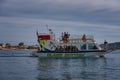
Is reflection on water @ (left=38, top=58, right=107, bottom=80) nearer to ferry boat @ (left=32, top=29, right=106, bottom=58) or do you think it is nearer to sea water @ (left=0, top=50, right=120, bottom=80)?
sea water @ (left=0, top=50, right=120, bottom=80)

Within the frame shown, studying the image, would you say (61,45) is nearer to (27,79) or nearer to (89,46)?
(89,46)

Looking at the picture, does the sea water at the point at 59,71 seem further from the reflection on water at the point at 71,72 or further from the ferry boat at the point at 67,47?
the ferry boat at the point at 67,47

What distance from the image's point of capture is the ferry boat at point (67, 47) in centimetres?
6219

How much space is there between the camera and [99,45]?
64.9 metres

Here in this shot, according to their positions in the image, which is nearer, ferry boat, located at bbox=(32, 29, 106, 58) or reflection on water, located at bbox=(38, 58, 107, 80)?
reflection on water, located at bbox=(38, 58, 107, 80)

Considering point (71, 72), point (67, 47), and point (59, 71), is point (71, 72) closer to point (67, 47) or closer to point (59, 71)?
point (59, 71)

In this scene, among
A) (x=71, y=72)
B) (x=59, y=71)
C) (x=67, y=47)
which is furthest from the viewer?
(x=67, y=47)

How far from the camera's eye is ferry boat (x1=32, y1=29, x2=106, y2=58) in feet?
204

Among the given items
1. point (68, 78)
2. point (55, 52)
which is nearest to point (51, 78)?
point (68, 78)

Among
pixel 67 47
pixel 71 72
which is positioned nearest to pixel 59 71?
Result: pixel 71 72

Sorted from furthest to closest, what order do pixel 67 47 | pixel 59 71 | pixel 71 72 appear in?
pixel 67 47, pixel 59 71, pixel 71 72

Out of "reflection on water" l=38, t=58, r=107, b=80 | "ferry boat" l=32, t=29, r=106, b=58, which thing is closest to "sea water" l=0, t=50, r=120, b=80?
"reflection on water" l=38, t=58, r=107, b=80

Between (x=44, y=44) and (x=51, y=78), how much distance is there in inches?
1343

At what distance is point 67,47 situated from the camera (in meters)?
62.9
